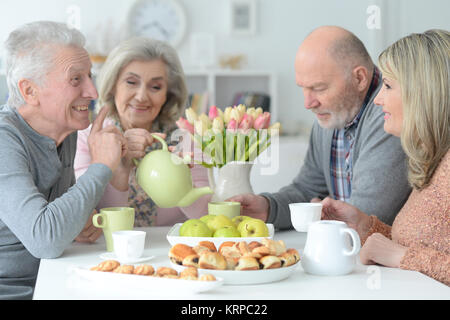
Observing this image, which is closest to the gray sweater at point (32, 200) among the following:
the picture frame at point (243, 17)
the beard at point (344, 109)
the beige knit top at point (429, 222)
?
the beige knit top at point (429, 222)

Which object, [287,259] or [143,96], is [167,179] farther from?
[143,96]

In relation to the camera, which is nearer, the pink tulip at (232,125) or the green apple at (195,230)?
the green apple at (195,230)

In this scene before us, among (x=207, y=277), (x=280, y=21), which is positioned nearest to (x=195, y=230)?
(x=207, y=277)

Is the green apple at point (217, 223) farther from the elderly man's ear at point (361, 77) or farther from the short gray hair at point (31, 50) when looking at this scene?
the elderly man's ear at point (361, 77)

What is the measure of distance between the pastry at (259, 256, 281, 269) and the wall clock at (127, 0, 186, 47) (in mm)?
3407

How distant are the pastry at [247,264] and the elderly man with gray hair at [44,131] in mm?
436

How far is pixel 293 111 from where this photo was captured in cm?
443

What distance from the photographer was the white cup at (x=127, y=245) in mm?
1166

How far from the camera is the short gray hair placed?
1.44m

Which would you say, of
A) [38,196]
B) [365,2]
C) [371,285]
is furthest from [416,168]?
[365,2]

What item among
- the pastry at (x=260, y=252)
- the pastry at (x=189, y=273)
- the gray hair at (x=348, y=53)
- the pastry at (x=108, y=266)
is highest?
A: the gray hair at (x=348, y=53)

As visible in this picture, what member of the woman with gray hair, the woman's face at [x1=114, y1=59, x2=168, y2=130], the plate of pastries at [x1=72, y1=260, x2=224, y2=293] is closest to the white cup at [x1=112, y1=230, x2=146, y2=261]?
the plate of pastries at [x1=72, y1=260, x2=224, y2=293]

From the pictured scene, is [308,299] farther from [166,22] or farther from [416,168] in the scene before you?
[166,22]

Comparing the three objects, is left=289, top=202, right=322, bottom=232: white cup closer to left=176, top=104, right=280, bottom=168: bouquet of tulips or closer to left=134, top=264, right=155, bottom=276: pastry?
left=176, top=104, right=280, bottom=168: bouquet of tulips
